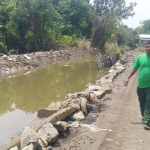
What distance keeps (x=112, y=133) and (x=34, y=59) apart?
48.0 ft

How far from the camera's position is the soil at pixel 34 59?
54.3ft

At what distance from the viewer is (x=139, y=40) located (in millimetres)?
53344

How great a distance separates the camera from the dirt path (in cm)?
508

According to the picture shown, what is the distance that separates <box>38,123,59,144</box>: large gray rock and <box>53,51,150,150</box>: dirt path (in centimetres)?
17

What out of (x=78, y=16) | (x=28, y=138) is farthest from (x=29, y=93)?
(x=78, y=16)

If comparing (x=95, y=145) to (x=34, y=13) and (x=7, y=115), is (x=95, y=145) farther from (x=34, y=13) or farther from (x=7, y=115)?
(x=34, y=13)

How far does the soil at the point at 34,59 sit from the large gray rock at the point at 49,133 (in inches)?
416

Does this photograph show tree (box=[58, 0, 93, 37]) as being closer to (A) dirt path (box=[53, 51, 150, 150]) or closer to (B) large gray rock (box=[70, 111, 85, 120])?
(A) dirt path (box=[53, 51, 150, 150])

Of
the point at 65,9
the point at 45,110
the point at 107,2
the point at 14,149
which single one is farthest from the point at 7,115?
the point at 107,2

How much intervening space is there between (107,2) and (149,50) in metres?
42.7

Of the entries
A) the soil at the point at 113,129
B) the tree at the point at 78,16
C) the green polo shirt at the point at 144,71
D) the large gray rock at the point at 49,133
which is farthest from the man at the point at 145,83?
the tree at the point at 78,16

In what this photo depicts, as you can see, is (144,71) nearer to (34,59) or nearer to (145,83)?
(145,83)

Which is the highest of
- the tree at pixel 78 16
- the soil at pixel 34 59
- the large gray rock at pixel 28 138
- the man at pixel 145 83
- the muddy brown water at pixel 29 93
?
the tree at pixel 78 16

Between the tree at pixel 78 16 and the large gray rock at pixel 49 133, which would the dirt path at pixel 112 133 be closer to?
the large gray rock at pixel 49 133
